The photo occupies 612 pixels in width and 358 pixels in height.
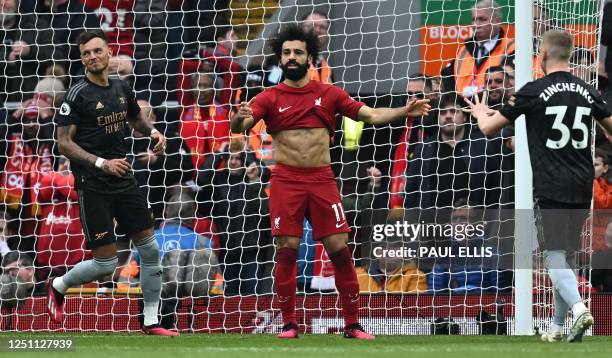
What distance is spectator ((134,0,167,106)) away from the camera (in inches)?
533

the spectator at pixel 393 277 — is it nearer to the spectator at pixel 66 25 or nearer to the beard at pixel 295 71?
the beard at pixel 295 71

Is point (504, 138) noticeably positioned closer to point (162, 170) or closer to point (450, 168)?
point (450, 168)

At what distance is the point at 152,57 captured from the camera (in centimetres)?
1377

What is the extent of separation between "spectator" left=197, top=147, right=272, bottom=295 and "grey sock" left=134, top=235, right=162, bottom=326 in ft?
7.17

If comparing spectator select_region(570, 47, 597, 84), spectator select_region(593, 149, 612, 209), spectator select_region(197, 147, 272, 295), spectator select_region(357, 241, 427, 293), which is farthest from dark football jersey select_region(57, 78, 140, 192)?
spectator select_region(593, 149, 612, 209)

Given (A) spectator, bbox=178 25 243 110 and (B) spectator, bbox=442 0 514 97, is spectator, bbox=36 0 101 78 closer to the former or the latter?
(A) spectator, bbox=178 25 243 110

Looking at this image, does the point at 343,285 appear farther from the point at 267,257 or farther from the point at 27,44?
the point at 27,44

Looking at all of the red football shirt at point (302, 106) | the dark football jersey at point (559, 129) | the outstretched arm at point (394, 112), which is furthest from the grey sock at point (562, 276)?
the red football shirt at point (302, 106)

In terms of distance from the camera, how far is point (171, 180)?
13023 millimetres

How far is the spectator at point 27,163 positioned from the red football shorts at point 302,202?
4216mm

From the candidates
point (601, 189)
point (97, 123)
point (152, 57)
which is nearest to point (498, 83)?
point (601, 189)

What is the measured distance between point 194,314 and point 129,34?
3.59 meters

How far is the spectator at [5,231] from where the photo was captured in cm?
1298

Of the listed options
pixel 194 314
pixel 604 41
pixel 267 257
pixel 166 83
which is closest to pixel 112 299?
pixel 194 314
